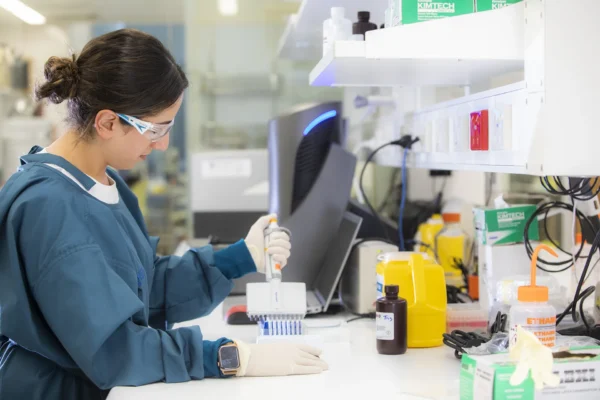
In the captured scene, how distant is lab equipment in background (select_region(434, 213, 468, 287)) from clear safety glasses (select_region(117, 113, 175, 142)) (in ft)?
3.58

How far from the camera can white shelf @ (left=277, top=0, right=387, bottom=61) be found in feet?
6.49

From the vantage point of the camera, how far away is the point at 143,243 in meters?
1.47

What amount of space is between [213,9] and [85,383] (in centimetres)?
405

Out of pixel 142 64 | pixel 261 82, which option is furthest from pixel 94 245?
pixel 261 82

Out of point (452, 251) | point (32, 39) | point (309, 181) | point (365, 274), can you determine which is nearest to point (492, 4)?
point (365, 274)

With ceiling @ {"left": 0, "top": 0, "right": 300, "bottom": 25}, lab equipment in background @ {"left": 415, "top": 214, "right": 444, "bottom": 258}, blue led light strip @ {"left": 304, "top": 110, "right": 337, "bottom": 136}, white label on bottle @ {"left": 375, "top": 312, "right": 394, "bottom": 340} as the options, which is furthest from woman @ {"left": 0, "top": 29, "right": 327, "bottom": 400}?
ceiling @ {"left": 0, "top": 0, "right": 300, "bottom": 25}

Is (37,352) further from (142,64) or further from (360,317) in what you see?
(360,317)

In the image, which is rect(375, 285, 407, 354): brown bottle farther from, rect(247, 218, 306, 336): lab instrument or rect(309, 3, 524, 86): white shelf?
rect(309, 3, 524, 86): white shelf

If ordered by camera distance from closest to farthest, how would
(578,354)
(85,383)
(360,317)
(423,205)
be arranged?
(578,354) < (85,383) < (360,317) < (423,205)

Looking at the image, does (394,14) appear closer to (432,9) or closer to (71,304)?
(432,9)

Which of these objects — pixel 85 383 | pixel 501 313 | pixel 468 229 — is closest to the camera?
pixel 85 383

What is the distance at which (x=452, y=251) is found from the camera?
215 cm

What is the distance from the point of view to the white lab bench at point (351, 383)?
1.15m

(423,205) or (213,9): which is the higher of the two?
(213,9)
